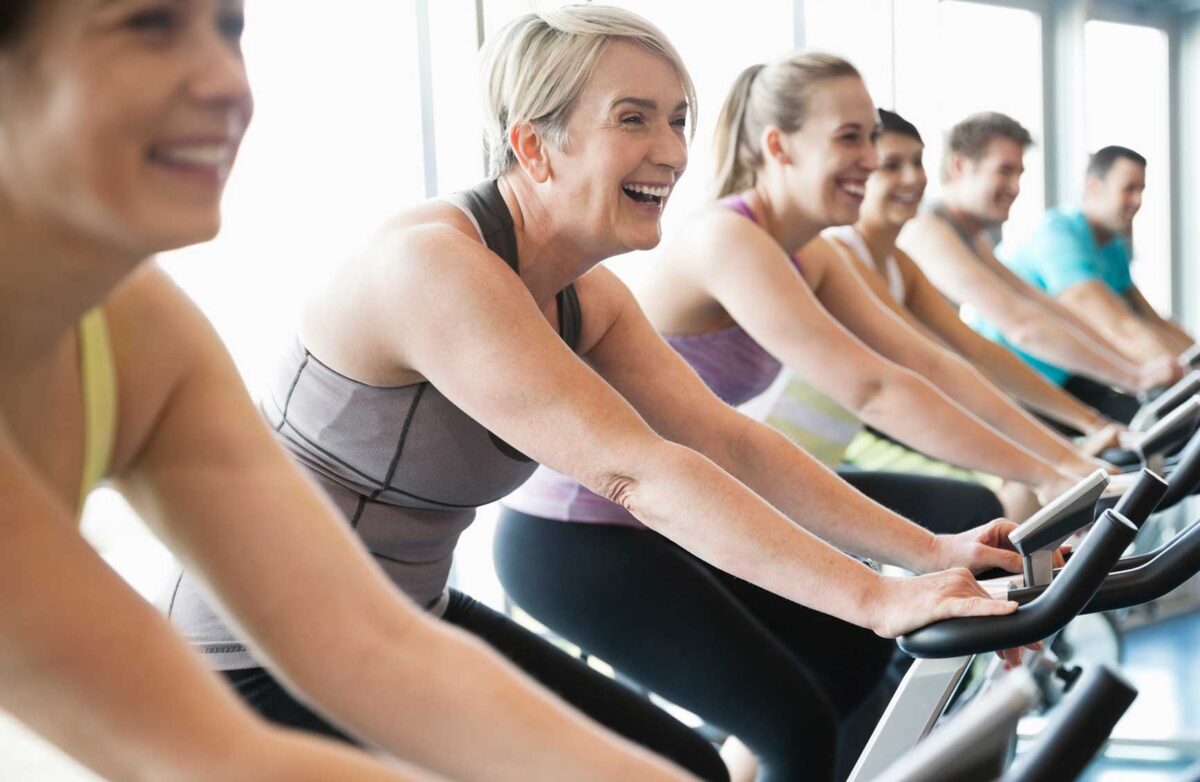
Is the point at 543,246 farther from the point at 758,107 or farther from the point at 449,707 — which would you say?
the point at 758,107

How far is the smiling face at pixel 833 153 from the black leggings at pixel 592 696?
1.30 metres

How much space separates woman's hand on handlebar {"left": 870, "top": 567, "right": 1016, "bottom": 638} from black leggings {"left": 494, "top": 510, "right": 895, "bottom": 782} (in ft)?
1.66

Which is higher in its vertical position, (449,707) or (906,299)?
(449,707)

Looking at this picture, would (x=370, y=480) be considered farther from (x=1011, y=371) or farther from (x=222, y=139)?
(x=1011, y=371)

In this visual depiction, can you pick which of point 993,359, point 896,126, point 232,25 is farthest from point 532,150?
point 896,126

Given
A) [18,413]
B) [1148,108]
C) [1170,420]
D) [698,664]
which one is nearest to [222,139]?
[18,413]

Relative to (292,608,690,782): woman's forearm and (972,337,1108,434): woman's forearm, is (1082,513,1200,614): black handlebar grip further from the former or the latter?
(972,337,1108,434): woman's forearm

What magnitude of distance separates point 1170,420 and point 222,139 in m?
2.00

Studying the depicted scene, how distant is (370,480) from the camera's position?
176cm

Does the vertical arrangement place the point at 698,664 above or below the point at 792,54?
below

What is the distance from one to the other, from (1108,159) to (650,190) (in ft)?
14.3

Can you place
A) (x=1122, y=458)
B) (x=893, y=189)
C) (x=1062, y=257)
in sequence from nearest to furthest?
(x=1122, y=458), (x=893, y=189), (x=1062, y=257)

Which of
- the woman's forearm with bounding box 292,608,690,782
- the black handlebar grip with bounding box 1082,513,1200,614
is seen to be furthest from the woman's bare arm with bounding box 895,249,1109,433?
the woman's forearm with bounding box 292,608,690,782

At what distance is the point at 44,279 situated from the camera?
2.63ft
